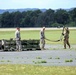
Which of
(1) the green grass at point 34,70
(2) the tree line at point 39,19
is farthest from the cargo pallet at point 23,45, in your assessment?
(2) the tree line at point 39,19

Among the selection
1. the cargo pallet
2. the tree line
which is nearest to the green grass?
the cargo pallet

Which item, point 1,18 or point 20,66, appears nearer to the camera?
point 20,66

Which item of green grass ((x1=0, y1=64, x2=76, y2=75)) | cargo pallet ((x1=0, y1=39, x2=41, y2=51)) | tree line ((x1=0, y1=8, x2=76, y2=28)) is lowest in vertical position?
tree line ((x1=0, y1=8, x2=76, y2=28))

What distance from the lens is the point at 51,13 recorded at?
169125 mm

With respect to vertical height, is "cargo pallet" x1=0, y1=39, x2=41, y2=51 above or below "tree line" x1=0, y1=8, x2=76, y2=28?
above

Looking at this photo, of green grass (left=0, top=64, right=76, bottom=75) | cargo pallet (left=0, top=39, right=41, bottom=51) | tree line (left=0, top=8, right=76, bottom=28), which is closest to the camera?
green grass (left=0, top=64, right=76, bottom=75)

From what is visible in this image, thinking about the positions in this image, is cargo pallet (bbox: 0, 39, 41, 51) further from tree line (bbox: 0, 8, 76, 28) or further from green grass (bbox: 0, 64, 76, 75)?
tree line (bbox: 0, 8, 76, 28)

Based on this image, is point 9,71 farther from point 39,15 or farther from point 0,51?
point 39,15

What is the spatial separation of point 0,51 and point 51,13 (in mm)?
140693

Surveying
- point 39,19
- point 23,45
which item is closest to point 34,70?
point 23,45

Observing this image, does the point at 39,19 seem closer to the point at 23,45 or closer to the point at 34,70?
the point at 23,45

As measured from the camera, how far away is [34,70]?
16.1 m

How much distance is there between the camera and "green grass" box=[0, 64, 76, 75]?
15.3 m

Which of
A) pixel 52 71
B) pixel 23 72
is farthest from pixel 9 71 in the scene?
pixel 52 71
